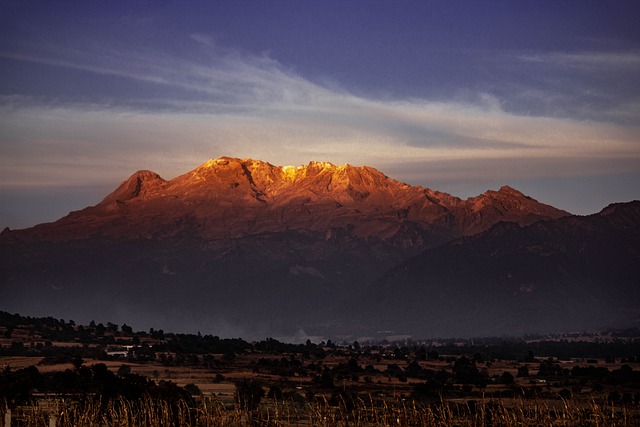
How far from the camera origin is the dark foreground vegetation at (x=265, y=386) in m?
55.2

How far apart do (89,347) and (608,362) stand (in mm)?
77935

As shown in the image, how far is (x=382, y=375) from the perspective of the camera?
12888 cm

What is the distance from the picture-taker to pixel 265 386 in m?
106

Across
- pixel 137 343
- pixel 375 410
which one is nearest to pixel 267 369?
pixel 137 343

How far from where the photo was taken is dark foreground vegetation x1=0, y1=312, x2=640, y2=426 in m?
55.2

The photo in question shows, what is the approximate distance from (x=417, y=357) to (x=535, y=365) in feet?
59.8

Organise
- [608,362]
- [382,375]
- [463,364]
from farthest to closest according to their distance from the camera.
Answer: [608,362]
[463,364]
[382,375]

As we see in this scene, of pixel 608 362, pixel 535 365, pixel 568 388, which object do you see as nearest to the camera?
pixel 568 388

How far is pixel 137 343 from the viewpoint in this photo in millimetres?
166625

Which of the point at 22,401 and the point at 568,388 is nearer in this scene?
the point at 22,401

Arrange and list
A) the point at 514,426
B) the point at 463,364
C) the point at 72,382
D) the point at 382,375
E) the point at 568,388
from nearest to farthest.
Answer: the point at 514,426 → the point at 72,382 → the point at 568,388 → the point at 382,375 → the point at 463,364

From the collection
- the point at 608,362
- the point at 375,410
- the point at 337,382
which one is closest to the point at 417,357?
the point at 608,362

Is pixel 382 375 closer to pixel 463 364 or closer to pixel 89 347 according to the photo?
pixel 463 364

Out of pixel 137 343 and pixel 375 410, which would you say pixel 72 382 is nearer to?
pixel 375 410
